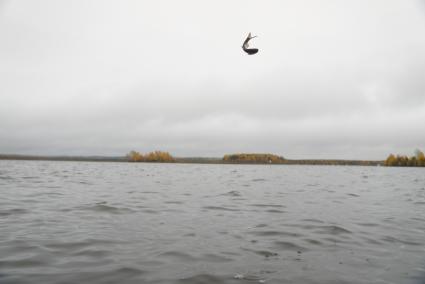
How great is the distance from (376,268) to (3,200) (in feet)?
60.4

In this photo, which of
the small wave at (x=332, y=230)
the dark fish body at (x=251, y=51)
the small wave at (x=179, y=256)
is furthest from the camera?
A: the small wave at (x=332, y=230)

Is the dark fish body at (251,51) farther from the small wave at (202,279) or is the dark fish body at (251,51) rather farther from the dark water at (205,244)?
the small wave at (202,279)

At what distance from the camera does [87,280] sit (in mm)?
6520

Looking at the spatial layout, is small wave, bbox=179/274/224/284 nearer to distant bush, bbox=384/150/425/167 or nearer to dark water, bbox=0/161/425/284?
Answer: dark water, bbox=0/161/425/284

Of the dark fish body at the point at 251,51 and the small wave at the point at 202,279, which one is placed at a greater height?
the dark fish body at the point at 251,51

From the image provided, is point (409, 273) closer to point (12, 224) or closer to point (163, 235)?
point (163, 235)

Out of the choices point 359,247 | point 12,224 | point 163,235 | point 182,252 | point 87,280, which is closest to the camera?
point 87,280

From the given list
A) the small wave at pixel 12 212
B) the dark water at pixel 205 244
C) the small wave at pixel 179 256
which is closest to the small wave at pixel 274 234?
the dark water at pixel 205 244

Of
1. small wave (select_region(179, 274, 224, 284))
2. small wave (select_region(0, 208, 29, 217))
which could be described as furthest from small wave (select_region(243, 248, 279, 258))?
small wave (select_region(0, 208, 29, 217))

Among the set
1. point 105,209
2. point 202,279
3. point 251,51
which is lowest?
point 202,279

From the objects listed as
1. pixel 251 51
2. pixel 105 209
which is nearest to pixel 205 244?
pixel 251 51

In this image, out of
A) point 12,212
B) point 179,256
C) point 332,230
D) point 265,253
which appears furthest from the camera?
point 12,212

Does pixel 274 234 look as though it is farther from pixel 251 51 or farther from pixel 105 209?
pixel 105 209

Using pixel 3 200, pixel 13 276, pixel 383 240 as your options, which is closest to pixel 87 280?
pixel 13 276
